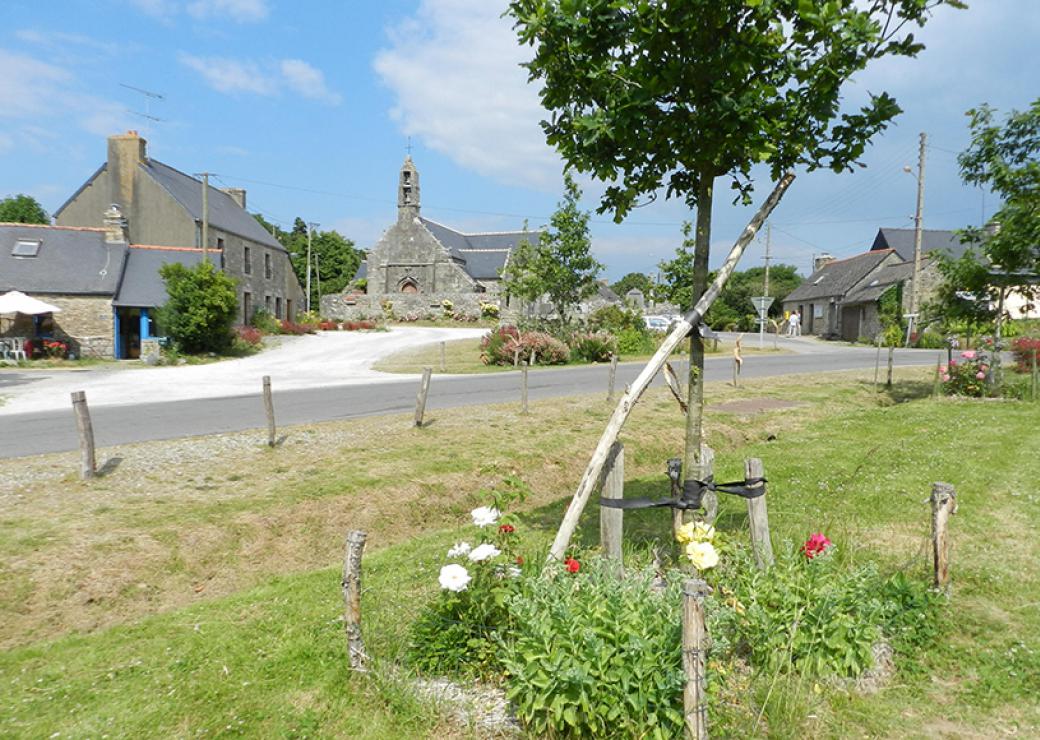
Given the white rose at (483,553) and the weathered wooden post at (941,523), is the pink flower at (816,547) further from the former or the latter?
the white rose at (483,553)

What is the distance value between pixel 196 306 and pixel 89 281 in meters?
5.79

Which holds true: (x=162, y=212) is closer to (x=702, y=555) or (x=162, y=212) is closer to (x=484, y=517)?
(x=484, y=517)

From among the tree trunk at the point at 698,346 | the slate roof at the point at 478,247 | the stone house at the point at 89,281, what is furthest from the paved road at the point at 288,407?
the slate roof at the point at 478,247

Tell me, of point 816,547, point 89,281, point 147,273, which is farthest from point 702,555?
point 147,273

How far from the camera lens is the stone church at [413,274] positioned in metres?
54.6

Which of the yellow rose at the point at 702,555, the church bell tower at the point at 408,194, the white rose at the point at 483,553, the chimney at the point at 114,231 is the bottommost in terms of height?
the white rose at the point at 483,553

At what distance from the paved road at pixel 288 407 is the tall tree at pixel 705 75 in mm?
9704

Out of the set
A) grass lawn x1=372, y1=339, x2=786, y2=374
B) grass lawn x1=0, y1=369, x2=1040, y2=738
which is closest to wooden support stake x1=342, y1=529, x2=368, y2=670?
grass lawn x1=0, y1=369, x2=1040, y2=738

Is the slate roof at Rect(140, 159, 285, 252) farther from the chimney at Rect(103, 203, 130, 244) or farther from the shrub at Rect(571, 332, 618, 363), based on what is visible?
the shrub at Rect(571, 332, 618, 363)

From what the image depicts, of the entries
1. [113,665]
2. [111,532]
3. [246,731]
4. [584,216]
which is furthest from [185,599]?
[584,216]

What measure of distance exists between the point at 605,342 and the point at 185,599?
23.6 meters

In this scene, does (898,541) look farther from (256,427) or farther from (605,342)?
(605,342)

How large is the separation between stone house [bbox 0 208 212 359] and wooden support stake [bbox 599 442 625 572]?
27.3 m

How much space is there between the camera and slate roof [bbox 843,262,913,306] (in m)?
43.5
